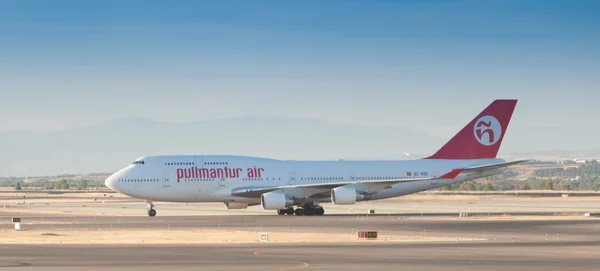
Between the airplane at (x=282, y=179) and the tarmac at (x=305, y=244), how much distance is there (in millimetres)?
7559

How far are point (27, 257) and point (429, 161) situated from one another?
44710 millimetres

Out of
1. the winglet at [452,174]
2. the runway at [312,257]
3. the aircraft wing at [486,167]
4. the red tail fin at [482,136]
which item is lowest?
the runway at [312,257]

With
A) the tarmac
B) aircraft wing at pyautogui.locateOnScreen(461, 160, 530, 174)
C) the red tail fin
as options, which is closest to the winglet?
aircraft wing at pyautogui.locateOnScreen(461, 160, 530, 174)

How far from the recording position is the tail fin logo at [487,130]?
253 ft

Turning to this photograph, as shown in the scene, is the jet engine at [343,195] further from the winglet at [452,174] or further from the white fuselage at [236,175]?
the winglet at [452,174]

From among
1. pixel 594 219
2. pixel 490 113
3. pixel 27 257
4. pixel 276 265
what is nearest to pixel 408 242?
pixel 276 265

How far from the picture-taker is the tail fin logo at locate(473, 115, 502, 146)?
77125 millimetres

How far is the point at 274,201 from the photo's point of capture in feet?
225

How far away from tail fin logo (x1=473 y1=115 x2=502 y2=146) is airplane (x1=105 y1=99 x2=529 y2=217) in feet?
5.05

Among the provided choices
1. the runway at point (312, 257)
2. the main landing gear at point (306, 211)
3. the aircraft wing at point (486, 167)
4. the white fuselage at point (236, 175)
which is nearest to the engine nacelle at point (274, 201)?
the white fuselage at point (236, 175)

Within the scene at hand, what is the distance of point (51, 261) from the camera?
32.9 metres

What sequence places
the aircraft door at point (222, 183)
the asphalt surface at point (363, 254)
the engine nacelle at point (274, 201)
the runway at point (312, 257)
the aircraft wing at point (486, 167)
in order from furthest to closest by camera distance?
the aircraft wing at point (486, 167), the aircraft door at point (222, 183), the engine nacelle at point (274, 201), the asphalt surface at point (363, 254), the runway at point (312, 257)

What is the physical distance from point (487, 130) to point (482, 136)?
636 millimetres

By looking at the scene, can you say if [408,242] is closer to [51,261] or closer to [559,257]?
[559,257]
